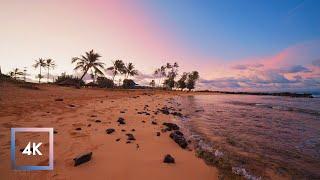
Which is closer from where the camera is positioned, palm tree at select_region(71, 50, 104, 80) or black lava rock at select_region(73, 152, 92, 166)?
black lava rock at select_region(73, 152, 92, 166)

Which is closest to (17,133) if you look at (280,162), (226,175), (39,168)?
(39,168)

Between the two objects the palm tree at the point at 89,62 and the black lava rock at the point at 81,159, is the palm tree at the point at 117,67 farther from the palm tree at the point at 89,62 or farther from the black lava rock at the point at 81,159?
the black lava rock at the point at 81,159

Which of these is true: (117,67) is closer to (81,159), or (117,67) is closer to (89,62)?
(89,62)

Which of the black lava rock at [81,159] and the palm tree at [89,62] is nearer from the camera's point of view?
the black lava rock at [81,159]

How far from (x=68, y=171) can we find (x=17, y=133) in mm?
3134

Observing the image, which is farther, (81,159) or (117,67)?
(117,67)

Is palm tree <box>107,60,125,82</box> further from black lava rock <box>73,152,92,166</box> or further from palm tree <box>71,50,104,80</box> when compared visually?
black lava rock <box>73,152,92,166</box>

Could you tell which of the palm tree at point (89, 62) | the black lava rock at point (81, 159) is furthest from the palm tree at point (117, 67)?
the black lava rock at point (81, 159)

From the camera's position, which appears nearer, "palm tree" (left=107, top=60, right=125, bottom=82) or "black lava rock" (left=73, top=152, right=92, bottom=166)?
"black lava rock" (left=73, top=152, right=92, bottom=166)

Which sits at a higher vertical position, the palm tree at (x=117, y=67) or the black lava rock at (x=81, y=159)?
the palm tree at (x=117, y=67)

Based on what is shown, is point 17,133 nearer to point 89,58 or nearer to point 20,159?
point 20,159

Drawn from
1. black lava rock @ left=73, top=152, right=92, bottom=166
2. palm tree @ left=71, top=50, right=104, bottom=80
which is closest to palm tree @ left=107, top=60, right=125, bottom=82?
palm tree @ left=71, top=50, right=104, bottom=80

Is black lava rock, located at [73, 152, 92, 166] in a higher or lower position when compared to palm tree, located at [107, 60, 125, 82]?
lower

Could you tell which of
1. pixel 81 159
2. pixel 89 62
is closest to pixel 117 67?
pixel 89 62
